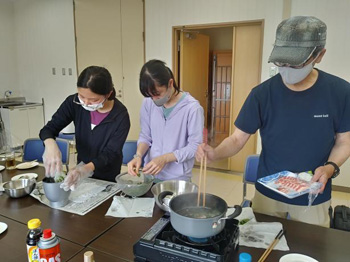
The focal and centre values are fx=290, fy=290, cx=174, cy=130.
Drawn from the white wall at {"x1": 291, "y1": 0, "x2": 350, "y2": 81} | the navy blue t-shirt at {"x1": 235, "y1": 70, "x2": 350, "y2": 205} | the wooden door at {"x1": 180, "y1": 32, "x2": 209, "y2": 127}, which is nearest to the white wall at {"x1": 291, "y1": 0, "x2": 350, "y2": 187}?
the white wall at {"x1": 291, "y1": 0, "x2": 350, "y2": 81}

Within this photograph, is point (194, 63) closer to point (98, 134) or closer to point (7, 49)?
point (98, 134)

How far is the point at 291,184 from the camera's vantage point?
129cm

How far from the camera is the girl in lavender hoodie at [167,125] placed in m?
1.61

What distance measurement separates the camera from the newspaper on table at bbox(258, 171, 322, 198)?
1224 millimetres

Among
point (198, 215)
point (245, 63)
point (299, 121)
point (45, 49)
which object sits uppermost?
point (45, 49)

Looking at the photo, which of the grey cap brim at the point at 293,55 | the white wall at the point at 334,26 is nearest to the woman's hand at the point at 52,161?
the grey cap brim at the point at 293,55

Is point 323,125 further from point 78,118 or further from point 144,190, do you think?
point 78,118

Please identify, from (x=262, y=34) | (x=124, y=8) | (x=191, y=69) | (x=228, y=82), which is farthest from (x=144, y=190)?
(x=228, y=82)

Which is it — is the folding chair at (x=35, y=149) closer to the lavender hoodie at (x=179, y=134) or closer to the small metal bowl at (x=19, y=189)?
the small metal bowl at (x=19, y=189)

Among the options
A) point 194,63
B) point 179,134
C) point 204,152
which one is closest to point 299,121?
point 204,152

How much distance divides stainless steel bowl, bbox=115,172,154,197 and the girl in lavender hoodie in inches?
2.2

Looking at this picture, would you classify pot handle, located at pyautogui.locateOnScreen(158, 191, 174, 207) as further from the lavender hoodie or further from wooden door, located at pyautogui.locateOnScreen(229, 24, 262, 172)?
wooden door, located at pyautogui.locateOnScreen(229, 24, 262, 172)

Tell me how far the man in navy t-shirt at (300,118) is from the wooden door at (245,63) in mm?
2482

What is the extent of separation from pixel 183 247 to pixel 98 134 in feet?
3.58
